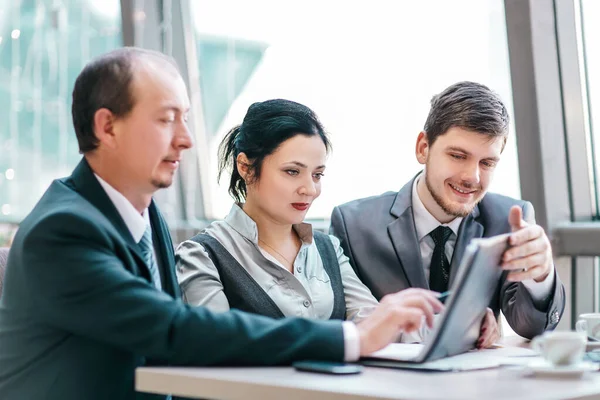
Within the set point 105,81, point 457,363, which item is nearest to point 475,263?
point 457,363

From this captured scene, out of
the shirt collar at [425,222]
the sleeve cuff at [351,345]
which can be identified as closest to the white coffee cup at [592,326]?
the shirt collar at [425,222]

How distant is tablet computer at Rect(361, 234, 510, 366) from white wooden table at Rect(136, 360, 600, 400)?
0.28 ft

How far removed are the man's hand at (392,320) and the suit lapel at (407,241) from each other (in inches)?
34.1

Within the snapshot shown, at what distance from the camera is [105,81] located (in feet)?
6.06

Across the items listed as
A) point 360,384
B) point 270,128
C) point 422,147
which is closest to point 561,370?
point 360,384

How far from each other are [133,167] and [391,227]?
1063 mm

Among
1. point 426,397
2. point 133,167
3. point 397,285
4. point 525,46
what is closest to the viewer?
point 426,397

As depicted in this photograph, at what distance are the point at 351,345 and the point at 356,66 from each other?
2.89 m

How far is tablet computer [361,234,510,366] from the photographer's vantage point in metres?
1.58

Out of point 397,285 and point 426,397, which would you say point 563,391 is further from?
point 397,285

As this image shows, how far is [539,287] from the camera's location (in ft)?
7.62

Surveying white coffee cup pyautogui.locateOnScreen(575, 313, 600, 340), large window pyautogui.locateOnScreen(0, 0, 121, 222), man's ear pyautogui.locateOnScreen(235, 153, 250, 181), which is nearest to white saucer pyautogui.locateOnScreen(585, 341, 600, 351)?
white coffee cup pyautogui.locateOnScreen(575, 313, 600, 340)

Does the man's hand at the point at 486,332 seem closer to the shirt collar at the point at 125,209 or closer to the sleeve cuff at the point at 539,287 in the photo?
the sleeve cuff at the point at 539,287

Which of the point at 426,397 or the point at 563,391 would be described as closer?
the point at 426,397
